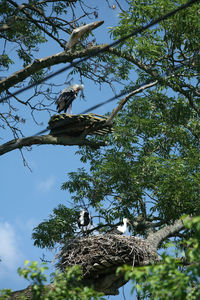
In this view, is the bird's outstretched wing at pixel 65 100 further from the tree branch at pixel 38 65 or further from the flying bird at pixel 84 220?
the flying bird at pixel 84 220

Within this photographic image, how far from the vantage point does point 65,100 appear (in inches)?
457

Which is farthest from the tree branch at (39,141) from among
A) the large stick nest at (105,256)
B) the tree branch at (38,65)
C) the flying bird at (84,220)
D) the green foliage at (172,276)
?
the green foliage at (172,276)

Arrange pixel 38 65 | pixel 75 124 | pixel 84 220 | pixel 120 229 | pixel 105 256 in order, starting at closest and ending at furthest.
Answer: pixel 105 256 < pixel 38 65 < pixel 75 124 < pixel 120 229 < pixel 84 220

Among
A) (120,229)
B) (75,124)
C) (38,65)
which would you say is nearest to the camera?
(38,65)

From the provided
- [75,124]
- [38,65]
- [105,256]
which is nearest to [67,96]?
[75,124]

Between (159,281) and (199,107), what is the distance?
9.51 m

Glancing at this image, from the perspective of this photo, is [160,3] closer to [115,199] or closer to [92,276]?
[115,199]

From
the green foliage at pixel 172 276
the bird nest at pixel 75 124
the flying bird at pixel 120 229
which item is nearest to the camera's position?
the green foliage at pixel 172 276

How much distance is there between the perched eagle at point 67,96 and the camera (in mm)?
11555

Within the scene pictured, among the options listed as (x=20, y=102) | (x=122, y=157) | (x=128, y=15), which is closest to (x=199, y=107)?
(x=122, y=157)

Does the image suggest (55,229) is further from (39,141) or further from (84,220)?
(39,141)

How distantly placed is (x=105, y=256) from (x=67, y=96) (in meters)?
4.53

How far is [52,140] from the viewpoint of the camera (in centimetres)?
988

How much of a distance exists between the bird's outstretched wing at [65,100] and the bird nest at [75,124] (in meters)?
1.69
